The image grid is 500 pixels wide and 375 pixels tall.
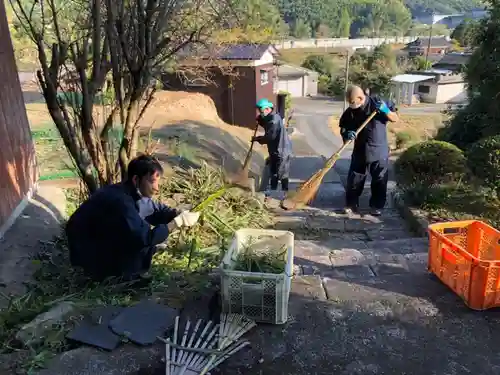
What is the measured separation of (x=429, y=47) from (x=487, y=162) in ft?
186

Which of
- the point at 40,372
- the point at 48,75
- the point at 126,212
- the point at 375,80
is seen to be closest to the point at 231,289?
the point at 126,212

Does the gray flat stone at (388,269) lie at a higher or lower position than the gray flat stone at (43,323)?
lower

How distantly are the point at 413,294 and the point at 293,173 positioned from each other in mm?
11556

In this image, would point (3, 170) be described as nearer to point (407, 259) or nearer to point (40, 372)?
point (40, 372)

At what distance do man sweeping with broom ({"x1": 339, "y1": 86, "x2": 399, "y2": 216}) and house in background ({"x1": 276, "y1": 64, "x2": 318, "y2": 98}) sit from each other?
3491 centimetres

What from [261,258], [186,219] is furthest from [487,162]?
[186,219]

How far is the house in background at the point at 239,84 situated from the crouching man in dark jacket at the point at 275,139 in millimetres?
11236

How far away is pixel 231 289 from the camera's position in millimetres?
2688

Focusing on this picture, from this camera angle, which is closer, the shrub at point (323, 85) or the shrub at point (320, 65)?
the shrub at point (323, 85)

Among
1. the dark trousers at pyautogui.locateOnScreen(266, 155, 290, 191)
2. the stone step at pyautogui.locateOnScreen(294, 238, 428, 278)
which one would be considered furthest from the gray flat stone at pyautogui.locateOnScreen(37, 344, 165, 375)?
the dark trousers at pyautogui.locateOnScreen(266, 155, 290, 191)

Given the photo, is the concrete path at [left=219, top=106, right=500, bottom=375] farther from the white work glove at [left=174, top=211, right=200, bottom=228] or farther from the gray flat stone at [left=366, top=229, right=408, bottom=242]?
the gray flat stone at [left=366, top=229, right=408, bottom=242]

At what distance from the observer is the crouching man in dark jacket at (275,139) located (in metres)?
7.07

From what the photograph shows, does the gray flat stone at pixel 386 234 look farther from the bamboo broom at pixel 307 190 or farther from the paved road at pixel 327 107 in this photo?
the paved road at pixel 327 107

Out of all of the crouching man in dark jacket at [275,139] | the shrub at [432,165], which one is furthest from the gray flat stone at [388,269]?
the crouching man in dark jacket at [275,139]
